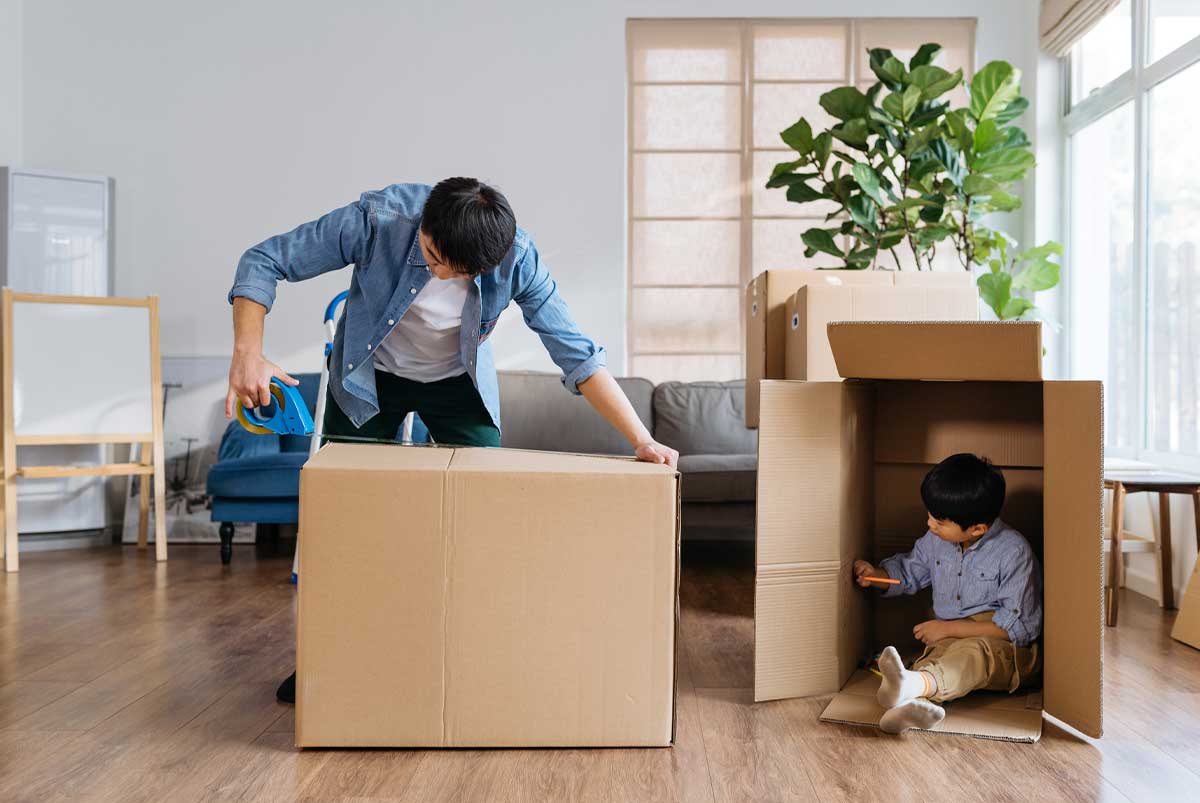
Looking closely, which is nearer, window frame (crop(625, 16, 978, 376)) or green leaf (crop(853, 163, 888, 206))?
green leaf (crop(853, 163, 888, 206))

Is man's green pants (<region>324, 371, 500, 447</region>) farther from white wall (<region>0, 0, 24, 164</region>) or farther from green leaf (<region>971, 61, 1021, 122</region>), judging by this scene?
white wall (<region>0, 0, 24, 164</region>)

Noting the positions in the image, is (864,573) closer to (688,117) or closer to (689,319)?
(689,319)

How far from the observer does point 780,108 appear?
4.40 meters

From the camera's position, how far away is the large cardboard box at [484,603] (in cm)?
149

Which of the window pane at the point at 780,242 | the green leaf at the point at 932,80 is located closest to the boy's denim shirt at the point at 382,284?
the green leaf at the point at 932,80

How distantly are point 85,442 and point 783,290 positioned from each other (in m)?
2.72

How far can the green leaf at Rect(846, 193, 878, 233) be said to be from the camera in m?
3.44

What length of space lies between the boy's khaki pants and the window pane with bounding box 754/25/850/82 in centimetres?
312

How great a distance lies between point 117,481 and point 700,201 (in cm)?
286

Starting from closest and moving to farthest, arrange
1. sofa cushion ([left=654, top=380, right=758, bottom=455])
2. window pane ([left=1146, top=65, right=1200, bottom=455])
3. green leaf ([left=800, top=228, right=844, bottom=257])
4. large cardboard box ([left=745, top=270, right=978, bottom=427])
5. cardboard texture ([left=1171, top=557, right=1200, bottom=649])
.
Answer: cardboard texture ([left=1171, top=557, right=1200, bottom=649]) → large cardboard box ([left=745, top=270, right=978, bottom=427]) → window pane ([left=1146, top=65, right=1200, bottom=455]) → green leaf ([left=800, top=228, right=844, bottom=257]) → sofa cushion ([left=654, top=380, right=758, bottom=455])

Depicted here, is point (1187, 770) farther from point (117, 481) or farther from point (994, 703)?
point (117, 481)

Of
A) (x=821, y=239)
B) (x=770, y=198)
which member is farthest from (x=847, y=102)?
(x=770, y=198)

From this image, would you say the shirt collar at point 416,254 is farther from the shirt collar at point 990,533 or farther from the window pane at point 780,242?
the window pane at point 780,242

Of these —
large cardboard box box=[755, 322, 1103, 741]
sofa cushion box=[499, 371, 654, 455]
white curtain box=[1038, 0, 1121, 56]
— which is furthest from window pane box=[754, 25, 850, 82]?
large cardboard box box=[755, 322, 1103, 741]
